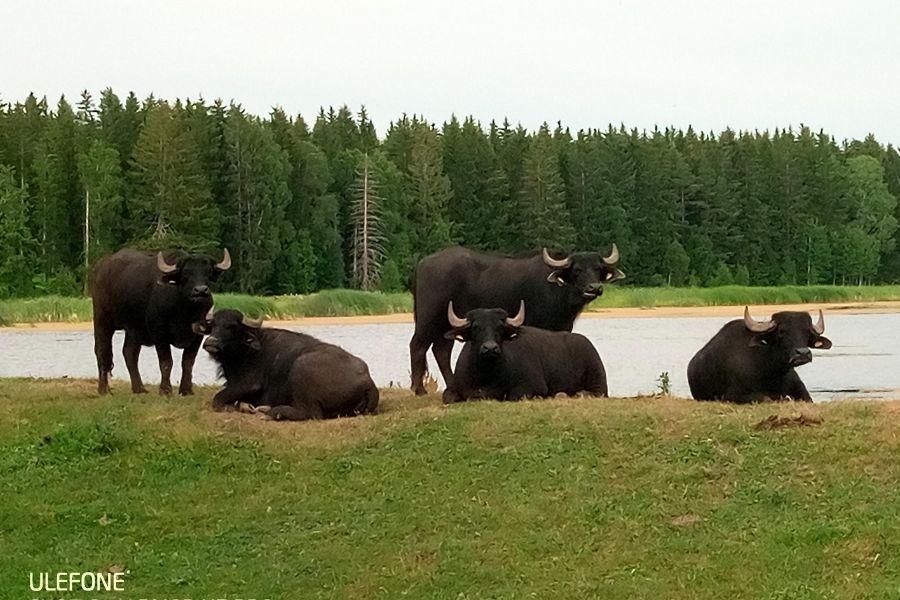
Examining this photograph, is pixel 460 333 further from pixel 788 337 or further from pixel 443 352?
pixel 788 337

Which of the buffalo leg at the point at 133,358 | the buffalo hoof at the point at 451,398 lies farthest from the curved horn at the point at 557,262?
the buffalo leg at the point at 133,358

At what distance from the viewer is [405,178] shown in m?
70.6

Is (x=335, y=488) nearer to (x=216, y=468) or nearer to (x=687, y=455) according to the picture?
(x=216, y=468)

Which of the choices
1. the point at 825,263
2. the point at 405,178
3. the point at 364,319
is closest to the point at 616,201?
the point at 405,178

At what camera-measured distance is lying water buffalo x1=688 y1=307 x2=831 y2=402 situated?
12.2 metres

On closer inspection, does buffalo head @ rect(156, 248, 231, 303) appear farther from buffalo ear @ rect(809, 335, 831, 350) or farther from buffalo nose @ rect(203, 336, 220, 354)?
buffalo ear @ rect(809, 335, 831, 350)

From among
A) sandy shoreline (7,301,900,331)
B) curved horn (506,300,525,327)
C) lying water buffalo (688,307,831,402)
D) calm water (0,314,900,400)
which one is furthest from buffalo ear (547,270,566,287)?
sandy shoreline (7,301,900,331)

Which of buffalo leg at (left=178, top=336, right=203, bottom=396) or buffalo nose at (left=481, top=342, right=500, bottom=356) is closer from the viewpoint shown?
buffalo nose at (left=481, top=342, right=500, bottom=356)

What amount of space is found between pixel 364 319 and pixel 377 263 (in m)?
21.2

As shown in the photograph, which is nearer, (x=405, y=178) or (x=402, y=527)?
(x=402, y=527)

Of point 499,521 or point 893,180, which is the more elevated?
point 893,180

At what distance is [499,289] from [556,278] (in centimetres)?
68

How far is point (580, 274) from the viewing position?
45.5 feet

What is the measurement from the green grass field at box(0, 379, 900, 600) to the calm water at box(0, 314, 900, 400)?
15.3 ft
